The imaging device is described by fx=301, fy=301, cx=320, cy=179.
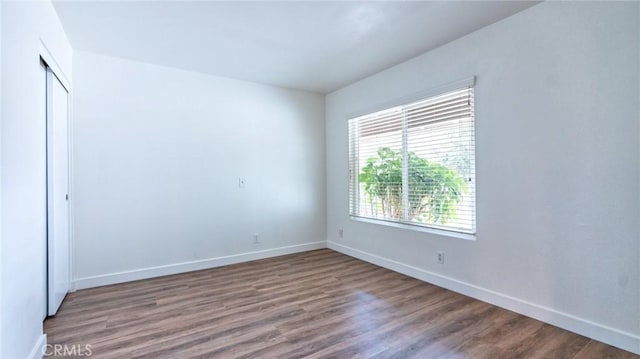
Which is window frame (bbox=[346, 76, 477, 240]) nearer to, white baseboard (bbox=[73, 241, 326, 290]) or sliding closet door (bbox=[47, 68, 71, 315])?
white baseboard (bbox=[73, 241, 326, 290])

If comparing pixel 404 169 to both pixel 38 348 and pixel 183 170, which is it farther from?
pixel 38 348

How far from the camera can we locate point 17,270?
1681 mm

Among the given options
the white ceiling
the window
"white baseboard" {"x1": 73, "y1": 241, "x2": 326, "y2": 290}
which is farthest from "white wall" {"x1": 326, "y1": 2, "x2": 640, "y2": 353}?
"white baseboard" {"x1": 73, "y1": 241, "x2": 326, "y2": 290}

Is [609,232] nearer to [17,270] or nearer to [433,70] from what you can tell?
[433,70]

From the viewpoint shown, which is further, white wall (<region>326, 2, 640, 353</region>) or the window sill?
the window sill

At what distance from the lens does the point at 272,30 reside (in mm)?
2797

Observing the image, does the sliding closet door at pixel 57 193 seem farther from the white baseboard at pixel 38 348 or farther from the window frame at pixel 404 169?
the window frame at pixel 404 169

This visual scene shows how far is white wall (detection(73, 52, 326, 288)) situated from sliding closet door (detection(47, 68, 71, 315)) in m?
0.26

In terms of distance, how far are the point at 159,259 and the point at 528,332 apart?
12.4ft

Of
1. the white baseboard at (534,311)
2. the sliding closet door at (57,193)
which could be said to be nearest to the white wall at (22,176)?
the sliding closet door at (57,193)

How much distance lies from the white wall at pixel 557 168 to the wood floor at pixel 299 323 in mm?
257

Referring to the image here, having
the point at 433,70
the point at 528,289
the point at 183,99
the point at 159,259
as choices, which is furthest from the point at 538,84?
the point at 159,259

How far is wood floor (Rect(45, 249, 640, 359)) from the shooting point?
2039 millimetres

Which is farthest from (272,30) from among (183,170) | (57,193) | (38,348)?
(38,348)
